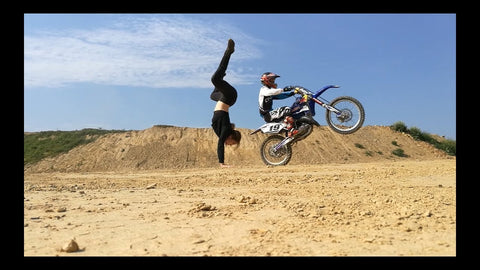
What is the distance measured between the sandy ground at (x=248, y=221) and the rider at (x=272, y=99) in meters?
2.20

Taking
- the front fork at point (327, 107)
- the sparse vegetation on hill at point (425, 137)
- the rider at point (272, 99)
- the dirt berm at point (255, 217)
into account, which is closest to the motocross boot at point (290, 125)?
the rider at point (272, 99)

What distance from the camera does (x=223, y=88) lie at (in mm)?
7961

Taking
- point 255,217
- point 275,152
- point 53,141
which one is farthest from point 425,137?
point 255,217

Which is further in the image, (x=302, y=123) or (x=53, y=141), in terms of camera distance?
(x=53, y=141)

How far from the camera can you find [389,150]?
87.0 feet

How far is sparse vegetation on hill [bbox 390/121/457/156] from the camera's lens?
28784 mm

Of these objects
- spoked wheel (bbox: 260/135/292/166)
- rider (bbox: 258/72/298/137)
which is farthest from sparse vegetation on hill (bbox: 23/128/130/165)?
rider (bbox: 258/72/298/137)

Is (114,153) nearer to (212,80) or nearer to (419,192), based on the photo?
(212,80)

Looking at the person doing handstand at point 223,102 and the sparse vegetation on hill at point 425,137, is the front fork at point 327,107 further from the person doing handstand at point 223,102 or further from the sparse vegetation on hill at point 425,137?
the sparse vegetation on hill at point 425,137

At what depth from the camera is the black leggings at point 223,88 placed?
309 inches

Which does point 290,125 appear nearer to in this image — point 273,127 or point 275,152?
point 273,127

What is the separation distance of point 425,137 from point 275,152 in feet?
76.6

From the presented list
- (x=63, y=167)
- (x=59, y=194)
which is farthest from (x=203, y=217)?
(x=63, y=167)

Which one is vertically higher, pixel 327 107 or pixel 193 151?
pixel 327 107
